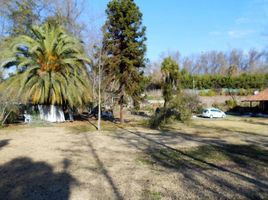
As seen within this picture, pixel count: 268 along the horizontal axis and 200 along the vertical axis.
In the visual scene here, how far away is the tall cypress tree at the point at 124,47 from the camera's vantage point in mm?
26391

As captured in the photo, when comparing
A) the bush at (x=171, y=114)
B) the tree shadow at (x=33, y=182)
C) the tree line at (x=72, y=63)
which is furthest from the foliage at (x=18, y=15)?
the tree shadow at (x=33, y=182)

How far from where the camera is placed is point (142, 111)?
150 ft

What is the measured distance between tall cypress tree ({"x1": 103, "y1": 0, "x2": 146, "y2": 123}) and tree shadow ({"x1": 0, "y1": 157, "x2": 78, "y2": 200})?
57.3ft

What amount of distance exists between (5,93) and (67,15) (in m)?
17.0

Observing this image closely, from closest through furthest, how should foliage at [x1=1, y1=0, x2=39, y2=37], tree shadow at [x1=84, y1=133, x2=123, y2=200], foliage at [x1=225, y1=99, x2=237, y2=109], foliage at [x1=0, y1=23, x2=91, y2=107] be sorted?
tree shadow at [x1=84, y1=133, x2=123, y2=200], foliage at [x1=0, y1=23, x2=91, y2=107], foliage at [x1=1, y1=0, x2=39, y2=37], foliage at [x1=225, y1=99, x2=237, y2=109]


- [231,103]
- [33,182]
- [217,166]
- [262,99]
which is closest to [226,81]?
[231,103]

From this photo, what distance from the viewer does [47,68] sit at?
80.6ft

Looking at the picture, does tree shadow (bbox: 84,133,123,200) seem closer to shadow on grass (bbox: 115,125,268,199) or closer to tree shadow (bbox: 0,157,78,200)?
tree shadow (bbox: 0,157,78,200)

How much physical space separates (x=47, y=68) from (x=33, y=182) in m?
18.4

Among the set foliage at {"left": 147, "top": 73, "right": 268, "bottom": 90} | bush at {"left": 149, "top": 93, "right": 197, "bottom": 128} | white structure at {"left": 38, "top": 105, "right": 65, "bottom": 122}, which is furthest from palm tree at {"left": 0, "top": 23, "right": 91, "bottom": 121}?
foliage at {"left": 147, "top": 73, "right": 268, "bottom": 90}

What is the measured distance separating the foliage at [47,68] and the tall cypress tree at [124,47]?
8.40 ft

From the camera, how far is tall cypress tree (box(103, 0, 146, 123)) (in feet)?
86.6

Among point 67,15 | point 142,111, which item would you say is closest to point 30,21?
point 67,15

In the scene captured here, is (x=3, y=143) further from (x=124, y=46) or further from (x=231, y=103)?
(x=231, y=103)
